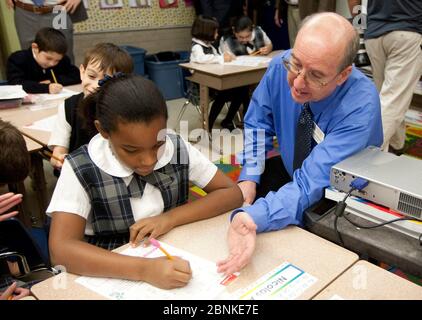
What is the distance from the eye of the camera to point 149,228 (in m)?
1.05

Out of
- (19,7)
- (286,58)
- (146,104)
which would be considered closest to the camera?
(146,104)

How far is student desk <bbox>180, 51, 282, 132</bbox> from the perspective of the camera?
3246mm

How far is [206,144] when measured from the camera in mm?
3631

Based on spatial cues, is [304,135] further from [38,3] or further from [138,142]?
[38,3]

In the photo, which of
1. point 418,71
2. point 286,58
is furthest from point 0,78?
point 418,71

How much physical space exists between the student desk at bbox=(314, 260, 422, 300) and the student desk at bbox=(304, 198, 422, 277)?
0.09m

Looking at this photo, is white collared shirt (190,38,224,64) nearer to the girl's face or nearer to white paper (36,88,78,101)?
white paper (36,88,78,101)

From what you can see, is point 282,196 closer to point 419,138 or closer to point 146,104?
point 146,104

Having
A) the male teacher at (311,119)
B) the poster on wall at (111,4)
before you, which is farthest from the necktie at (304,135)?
the poster on wall at (111,4)

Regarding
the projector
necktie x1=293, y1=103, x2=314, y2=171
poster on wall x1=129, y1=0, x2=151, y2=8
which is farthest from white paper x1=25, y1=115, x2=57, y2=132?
poster on wall x1=129, y1=0, x2=151, y2=8

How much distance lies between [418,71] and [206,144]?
70.0 inches

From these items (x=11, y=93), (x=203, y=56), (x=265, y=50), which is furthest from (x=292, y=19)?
(x=11, y=93)

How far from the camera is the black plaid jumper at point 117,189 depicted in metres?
1.09
